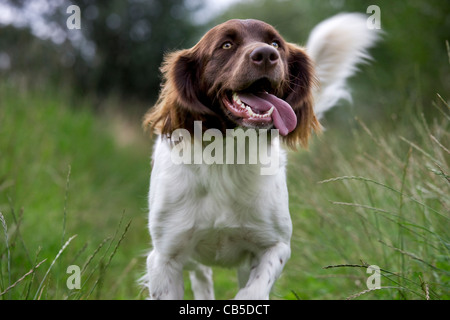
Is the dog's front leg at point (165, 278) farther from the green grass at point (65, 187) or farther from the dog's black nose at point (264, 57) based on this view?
the dog's black nose at point (264, 57)

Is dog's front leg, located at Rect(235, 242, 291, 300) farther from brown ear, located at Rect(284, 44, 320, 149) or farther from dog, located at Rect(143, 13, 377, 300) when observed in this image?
brown ear, located at Rect(284, 44, 320, 149)

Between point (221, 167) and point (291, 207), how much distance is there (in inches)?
61.1

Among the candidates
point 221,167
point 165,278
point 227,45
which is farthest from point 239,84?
point 165,278

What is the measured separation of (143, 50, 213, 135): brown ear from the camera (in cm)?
256

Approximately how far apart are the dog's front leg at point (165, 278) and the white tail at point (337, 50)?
171cm

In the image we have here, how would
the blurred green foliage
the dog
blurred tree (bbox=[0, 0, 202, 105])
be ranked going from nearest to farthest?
the dog
the blurred green foliage
blurred tree (bbox=[0, 0, 202, 105])

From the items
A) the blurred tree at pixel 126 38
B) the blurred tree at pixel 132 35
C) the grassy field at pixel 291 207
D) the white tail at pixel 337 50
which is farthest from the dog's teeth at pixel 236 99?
the blurred tree at pixel 132 35

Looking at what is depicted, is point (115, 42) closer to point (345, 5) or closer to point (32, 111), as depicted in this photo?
point (345, 5)

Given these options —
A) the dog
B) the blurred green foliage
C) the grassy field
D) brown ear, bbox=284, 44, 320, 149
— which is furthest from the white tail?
the blurred green foliage

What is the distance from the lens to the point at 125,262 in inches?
188

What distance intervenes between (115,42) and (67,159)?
6.83 m

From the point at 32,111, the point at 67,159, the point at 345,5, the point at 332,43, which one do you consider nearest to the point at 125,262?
the point at 67,159
